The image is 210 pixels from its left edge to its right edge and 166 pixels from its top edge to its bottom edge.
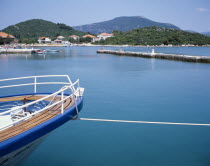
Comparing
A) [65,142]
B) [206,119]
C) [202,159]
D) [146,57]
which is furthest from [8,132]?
[146,57]

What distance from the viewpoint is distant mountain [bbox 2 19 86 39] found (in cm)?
16360

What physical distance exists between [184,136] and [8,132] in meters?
5.47

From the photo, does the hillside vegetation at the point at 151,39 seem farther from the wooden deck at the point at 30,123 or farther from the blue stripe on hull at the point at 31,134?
the blue stripe on hull at the point at 31,134

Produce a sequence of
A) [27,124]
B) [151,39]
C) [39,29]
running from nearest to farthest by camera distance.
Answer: [27,124], [151,39], [39,29]

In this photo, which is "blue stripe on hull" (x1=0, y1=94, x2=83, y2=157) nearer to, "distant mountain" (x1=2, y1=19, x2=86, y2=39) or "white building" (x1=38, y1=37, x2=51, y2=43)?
"white building" (x1=38, y1=37, x2=51, y2=43)

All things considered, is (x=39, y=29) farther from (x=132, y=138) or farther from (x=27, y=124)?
(x=27, y=124)

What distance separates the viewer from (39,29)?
17375 centimetres

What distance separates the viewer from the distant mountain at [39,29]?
16360cm

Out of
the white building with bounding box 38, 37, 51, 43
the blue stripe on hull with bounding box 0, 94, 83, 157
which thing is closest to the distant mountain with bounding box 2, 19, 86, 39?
the white building with bounding box 38, 37, 51, 43

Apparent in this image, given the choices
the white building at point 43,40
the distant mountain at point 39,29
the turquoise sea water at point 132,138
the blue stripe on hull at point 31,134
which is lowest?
the turquoise sea water at point 132,138

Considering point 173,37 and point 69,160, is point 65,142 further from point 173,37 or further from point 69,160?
point 173,37

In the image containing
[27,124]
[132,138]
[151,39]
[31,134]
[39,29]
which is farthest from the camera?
[39,29]

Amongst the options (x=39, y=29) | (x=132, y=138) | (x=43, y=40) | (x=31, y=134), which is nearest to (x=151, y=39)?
(x=43, y=40)

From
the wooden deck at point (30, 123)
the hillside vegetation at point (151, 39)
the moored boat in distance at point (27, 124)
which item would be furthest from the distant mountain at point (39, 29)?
the wooden deck at point (30, 123)
